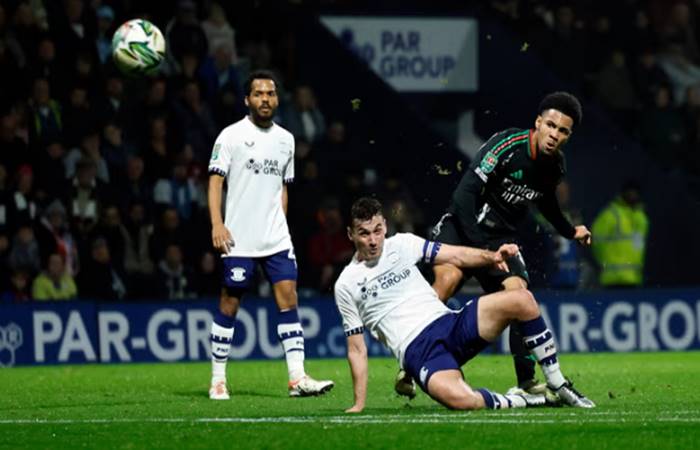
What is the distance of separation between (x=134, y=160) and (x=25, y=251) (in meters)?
1.64

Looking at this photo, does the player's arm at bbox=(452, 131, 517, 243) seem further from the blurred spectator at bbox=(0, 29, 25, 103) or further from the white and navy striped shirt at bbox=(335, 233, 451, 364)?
the blurred spectator at bbox=(0, 29, 25, 103)

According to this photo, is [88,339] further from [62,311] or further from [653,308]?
[653,308]

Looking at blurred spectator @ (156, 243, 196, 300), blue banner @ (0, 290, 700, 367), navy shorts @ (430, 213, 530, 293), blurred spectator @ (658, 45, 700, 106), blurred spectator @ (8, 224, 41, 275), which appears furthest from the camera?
blurred spectator @ (658, 45, 700, 106)

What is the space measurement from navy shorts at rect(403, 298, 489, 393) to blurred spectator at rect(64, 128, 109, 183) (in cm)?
865

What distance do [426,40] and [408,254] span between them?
A: 34.3 feet

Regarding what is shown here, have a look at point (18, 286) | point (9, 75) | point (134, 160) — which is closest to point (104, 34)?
point (9, 75)

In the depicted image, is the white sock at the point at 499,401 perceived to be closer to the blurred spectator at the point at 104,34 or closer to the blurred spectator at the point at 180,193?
the blurred spectator at the point at 180,193

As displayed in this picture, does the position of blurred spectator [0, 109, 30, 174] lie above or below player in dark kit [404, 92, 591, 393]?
above

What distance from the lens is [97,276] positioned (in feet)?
56.8

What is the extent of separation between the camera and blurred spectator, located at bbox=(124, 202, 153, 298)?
1752 centimetres

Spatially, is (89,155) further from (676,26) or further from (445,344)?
(676,26)

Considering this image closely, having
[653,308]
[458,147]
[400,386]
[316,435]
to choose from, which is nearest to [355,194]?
[458,147]

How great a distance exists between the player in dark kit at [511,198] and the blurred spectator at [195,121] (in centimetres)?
789

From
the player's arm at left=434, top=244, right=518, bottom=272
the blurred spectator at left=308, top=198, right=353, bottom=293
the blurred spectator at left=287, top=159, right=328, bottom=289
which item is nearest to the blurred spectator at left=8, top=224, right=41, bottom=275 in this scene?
the blurred spectator at left=287, top=159, right=328, bottom=289
